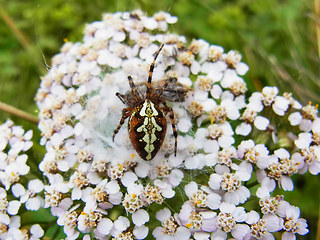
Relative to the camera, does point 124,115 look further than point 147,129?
Yes

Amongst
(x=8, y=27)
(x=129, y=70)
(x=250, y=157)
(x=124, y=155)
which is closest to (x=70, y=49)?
(x=129, y=70)

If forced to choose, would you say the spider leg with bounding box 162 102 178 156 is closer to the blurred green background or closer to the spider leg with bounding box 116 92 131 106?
the spider leg with bounding box 116 92 131 106

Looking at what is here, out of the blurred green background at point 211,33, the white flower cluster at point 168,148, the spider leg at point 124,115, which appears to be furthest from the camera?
the blurred green background at point 211,33

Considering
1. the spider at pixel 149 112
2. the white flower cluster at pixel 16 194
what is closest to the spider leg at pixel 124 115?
the spider at pixel 149 112

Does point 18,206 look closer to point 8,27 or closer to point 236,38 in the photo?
point 8,27

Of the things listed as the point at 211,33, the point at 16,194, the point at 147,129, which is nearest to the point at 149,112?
the point at 147,129

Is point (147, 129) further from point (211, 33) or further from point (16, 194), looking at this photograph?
point (211, 33)

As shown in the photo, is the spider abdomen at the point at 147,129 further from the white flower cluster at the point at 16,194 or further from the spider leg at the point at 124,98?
the white flower cluster at the point at 16,194
